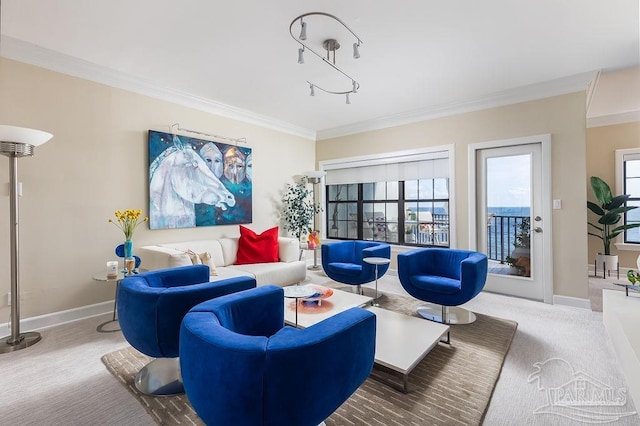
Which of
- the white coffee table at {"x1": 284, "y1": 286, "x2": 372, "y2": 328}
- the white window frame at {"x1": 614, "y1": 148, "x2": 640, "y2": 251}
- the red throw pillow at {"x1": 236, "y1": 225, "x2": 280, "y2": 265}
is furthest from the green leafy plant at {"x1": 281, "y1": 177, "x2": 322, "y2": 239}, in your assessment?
the white window frame at {"x1": 614, "y1": 148, "x2": 640, "y2": 251}

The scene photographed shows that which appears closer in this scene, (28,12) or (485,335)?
(28,12)

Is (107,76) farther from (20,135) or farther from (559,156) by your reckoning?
(559,156)

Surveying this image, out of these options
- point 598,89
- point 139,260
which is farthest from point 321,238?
point 598,89

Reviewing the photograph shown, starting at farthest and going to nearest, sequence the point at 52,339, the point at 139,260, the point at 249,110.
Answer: the point at 249,110
the point at 139,260
the point at 52,339

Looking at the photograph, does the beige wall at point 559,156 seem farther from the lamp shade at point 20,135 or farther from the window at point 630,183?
the lamp shade at point 20,135

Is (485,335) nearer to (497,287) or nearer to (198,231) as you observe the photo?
(497,287)

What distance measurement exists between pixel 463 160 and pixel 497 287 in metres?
1.88

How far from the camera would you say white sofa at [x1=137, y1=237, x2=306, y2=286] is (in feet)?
10.5

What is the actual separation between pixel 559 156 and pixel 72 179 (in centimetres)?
564

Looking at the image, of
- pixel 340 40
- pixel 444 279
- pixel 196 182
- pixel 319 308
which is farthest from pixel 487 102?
pixel 196 182

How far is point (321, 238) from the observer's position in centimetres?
611

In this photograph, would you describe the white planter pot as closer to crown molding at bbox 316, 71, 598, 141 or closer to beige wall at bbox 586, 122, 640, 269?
beige wall at bbox 586, 122, 640, 269

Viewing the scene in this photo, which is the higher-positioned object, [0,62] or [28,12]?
[28,12]

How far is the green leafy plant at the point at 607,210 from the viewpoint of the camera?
4.69 m
